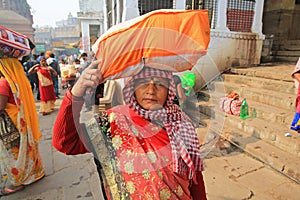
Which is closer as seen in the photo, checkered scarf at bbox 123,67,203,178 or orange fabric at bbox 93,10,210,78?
orange fabric at bbox 93,10,210,78

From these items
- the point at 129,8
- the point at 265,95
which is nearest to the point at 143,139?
the point at 265,95

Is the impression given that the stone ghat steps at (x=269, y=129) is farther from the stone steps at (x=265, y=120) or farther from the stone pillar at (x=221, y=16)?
the stone pillar at (x=221, y=16)

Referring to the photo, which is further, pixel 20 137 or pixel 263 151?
pixel 263 151

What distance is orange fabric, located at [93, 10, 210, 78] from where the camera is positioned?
35.9 inches

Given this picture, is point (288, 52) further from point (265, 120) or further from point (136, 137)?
point (136, 137)

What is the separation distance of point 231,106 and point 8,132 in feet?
13.6

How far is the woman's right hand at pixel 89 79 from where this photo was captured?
0.89m

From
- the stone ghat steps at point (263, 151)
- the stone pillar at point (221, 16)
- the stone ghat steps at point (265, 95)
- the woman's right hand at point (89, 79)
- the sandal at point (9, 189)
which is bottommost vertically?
the sandal at point (9, 189)

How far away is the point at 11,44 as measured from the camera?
2.50m

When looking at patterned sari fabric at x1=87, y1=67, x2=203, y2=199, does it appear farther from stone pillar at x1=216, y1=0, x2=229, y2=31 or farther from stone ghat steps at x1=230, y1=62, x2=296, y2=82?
stone pillar at x1=216, y1=0, x2=229, y2=31

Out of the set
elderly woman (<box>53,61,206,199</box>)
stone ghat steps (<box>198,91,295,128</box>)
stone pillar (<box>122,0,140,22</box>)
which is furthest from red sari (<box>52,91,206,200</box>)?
stone pillar (<box>122,0,140,22</box>)

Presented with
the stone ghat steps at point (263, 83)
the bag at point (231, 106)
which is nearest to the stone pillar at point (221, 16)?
the stone ghat steps at point (263, 83)

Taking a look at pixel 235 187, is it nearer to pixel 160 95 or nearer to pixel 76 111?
pixel 160 95

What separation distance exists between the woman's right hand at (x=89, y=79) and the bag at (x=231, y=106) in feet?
13.1
